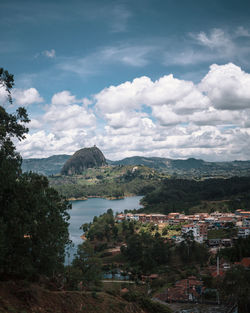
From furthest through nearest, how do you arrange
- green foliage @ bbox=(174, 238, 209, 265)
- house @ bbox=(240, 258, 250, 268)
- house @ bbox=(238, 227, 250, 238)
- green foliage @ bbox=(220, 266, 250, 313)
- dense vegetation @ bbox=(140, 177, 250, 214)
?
1. dense vegetation @ bbox=(140, 177, 250, 214)
2. house @ bbox=(238, 227, 250, 238)
3. green foliage @ bbox=(174, 238, 209, 265)
4. house @ bbox=(240, 258, 250, 268)
5. green foliage @ bbox=(220, 266, 250, 313)

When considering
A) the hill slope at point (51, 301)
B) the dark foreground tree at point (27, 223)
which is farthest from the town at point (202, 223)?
the dark foreground tree at point (27, 223)

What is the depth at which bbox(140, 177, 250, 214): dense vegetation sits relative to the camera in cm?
10317

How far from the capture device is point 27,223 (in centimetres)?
1259

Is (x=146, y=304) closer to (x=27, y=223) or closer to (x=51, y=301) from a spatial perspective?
(x=51, y=301)

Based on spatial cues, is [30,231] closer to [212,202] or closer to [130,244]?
[130,244]

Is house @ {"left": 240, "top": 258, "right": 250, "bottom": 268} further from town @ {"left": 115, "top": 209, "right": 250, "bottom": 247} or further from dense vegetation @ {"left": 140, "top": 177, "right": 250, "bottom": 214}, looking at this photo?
dense vegetation @ {"left": 140, "top": 177, "right": 250, "bottom": 214}

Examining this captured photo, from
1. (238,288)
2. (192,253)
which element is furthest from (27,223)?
(192,253)

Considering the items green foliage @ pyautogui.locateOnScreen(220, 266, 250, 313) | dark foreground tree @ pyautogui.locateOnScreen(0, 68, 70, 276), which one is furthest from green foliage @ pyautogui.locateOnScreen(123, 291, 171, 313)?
green foliage @ pyautogui.locateOnScreen(220, 266, 250, 313)

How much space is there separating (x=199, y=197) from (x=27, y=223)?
113m

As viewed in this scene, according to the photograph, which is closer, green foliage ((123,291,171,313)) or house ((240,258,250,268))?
green foliage ((123,291,171,313))

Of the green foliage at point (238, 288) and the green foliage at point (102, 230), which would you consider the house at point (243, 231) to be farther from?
the green foliage at point (238, 288)

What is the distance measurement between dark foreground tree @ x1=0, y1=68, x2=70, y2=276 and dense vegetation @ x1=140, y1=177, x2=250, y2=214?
87.5 m

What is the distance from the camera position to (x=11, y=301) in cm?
1098

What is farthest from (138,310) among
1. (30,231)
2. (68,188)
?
(68,188)
